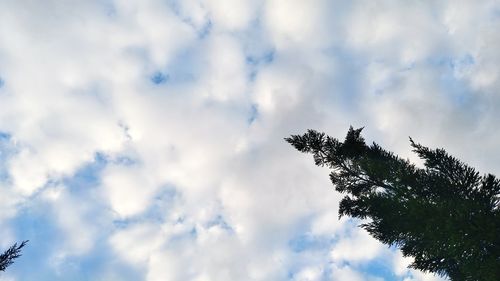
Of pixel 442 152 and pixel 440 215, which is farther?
pixel 442 152

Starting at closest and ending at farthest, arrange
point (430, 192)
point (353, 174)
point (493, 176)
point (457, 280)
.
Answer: point (493, 176) → point (430, 192) → point (457, 280) → point (353, 174)

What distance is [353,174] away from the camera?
634 inches

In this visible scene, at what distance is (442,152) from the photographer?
1370 cm

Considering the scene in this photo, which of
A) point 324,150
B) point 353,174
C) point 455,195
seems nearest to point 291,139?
point 324,150

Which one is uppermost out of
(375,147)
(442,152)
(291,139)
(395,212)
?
(291,139)

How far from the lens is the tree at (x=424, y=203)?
10.8 m

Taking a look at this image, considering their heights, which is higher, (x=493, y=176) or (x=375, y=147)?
(x=375, y=147)

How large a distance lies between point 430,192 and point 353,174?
3.50 meters

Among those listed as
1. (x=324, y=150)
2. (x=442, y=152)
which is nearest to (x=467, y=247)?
(x=442, y=152)

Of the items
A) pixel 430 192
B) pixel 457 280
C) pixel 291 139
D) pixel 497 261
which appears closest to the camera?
pixel 497 261

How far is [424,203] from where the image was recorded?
1108 cm

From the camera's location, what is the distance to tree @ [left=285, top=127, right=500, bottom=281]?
10.8 metres

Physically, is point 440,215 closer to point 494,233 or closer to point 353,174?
point 494,233

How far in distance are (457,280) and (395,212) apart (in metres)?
5.14
